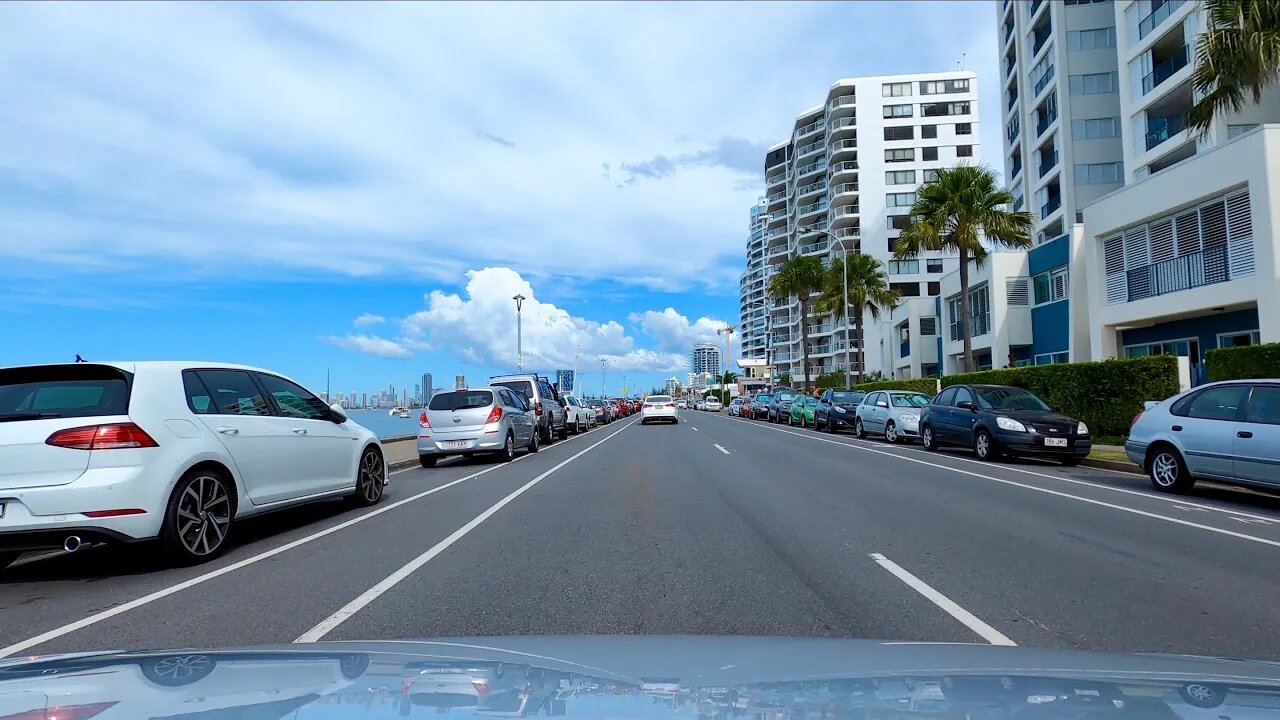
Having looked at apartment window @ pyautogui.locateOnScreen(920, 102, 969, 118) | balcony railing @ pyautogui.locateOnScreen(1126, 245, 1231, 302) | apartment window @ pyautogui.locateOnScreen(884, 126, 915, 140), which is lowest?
balcony railing @ pyautogui.locateOnScreen(1126, 245, 1231, 302)

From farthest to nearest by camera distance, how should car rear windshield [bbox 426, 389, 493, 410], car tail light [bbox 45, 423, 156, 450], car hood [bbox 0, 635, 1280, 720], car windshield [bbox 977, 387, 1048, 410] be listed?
1. car rear windshield [bbox 426, 389, 493, 410]
2. car windshield [bbox 977, 387, 1048, 410]
3. car tail light [bbox 45, 423, 156, 450]
4. car hood [bbox 0, 635, 1280, 720]

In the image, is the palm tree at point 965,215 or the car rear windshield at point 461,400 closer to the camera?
the car rear windshield at point 461,400

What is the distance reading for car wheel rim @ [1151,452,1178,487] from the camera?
431 inches

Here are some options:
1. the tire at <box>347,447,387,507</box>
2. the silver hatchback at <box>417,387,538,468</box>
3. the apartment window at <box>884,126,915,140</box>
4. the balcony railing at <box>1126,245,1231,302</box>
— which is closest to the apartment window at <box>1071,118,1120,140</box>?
the balcony railing at <box>1126,245,1231,302</box>

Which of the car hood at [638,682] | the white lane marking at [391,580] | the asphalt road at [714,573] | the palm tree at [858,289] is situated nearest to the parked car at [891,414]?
the asphalt road at [714,573]

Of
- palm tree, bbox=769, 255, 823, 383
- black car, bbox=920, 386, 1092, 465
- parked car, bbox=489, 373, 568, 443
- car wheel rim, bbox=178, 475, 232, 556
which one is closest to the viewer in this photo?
car wheel rim, bbox=178, 475, 232, 556

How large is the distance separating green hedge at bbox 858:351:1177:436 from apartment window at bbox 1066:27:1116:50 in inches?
1004

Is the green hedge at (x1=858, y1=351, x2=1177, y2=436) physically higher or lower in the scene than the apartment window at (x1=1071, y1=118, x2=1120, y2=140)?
lower

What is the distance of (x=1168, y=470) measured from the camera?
11.0 m

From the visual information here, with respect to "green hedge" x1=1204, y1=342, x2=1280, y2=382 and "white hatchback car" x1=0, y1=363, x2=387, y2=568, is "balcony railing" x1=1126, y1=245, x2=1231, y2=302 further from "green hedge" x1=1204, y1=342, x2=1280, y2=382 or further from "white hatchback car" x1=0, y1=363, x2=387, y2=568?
"white hatchback car" x1=0, y1=363, x2=387, y2=568

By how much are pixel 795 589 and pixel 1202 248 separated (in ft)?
73.9

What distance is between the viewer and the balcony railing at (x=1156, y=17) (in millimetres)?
31075

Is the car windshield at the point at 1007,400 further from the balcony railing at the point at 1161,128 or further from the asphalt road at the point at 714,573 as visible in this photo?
the balcony railing at the point at 1161,128

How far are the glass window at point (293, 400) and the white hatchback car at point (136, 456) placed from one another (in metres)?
0.24
